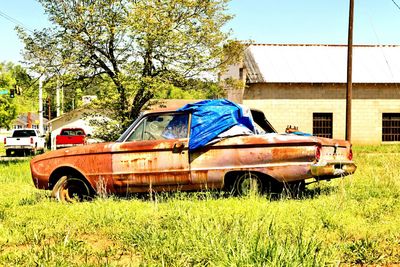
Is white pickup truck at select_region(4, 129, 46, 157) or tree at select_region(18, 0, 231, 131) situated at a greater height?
tree at select_region(18, 0, 231, 131)

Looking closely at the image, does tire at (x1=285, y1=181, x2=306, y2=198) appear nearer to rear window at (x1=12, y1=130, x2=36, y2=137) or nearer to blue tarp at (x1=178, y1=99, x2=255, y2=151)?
blue tarp at (x1=178, y1=99, x2=255, y2=151)

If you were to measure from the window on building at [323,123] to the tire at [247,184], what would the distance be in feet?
79.4

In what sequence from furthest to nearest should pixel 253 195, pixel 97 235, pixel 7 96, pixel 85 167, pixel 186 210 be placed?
pixel 7 96
pixel 85 167
pixel 253 195
pixel 186 210
pixel 97 235

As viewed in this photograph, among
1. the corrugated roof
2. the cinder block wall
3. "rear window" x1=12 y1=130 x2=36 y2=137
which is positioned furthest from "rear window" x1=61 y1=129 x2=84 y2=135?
the corrugated roof

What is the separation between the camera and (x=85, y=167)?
7895mm

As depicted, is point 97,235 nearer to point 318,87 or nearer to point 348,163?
point 348,163

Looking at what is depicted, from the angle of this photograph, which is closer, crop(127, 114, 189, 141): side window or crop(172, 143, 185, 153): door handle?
crop(172, 143, 185, 153): door handle

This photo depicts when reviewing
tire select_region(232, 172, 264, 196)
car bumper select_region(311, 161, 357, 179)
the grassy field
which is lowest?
the grassy field

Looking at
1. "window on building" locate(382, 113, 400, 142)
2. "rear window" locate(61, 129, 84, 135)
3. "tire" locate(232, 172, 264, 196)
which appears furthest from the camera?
"rear window" locate(61, 129, 84, 135)

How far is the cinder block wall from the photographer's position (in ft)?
98.3

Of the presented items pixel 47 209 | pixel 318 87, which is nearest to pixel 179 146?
pixel 47 209

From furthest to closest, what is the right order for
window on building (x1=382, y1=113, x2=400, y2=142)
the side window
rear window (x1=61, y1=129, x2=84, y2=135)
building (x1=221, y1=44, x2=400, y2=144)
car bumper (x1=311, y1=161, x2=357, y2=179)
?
rear window (x1=61, y1=129, x2=84, y2=135) < window on building (x1=382, y1=113, x2=400, y2=142) < building (x1=221, y1=44, x2=400, y2=144) < the side window < car bumper (x1=311, y1=161, x2=357, y2=179)

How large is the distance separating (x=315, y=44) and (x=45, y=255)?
3086 cm

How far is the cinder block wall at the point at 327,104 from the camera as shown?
30.0 meters
